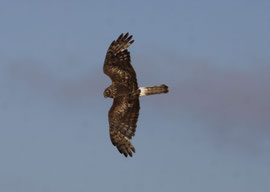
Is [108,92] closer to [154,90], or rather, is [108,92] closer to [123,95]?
[123,95]

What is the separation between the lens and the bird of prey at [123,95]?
19.3m

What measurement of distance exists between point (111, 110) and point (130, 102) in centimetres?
83

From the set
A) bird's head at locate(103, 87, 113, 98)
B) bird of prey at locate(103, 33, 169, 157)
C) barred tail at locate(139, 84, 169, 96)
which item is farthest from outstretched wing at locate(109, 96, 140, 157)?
barred tail at locate(139, 84, 169, 96)

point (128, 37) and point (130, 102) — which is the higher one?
point (128, 37)

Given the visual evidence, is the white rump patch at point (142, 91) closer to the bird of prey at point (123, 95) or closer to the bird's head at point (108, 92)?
the bird of prey at point (123, 95)

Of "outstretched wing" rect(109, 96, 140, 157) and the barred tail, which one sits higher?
the barred tail

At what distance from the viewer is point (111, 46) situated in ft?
66.9

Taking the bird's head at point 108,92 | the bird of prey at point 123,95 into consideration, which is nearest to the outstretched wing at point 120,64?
the bird of prey at point 123,95

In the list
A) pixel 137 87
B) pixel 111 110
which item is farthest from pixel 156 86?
pixel 111 110

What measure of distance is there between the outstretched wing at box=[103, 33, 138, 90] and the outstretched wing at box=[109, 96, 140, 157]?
704 mm

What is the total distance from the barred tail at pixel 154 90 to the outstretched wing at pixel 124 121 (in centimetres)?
45

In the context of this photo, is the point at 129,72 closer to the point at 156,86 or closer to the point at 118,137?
the point at 156,86

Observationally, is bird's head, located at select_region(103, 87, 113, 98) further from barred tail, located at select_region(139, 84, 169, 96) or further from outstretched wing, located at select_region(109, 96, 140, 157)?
barred tail, located at select_region(139, 84, 169, 96)

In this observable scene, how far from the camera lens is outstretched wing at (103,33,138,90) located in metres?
19.7
